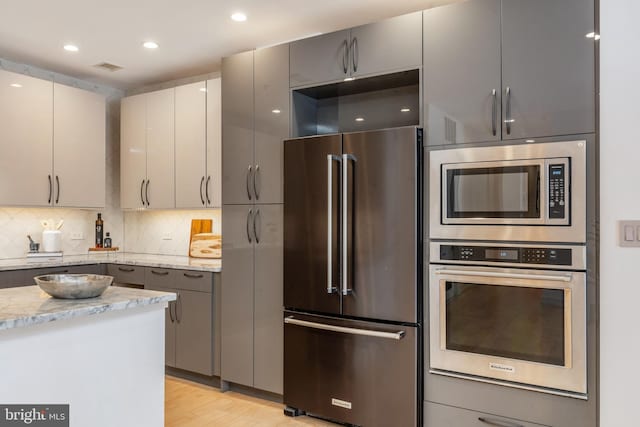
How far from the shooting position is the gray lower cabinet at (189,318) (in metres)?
3.51

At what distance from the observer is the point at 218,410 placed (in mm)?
3119

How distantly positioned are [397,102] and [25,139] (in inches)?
120

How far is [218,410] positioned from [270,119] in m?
2.03

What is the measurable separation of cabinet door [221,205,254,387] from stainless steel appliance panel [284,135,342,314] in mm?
378

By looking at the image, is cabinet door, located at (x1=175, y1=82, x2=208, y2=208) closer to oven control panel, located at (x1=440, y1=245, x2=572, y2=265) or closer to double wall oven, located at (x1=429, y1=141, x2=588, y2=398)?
double wall oven, located at (x1=429, y1=141, x2=588, y2=398)

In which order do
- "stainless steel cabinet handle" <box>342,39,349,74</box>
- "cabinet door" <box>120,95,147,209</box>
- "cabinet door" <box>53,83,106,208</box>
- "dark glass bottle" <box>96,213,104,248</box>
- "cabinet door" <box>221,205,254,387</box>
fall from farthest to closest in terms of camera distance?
"dark glass bottle" <box>96,213,104,248</box> < "cabinet door" <box>120,95,147,209</box> < "cabinet door" <box>53,83,106,208</box> < "cabinet door" <box>221,205,254,387</box> < "stainless steel cabinet handle" <box>342,39,349,74</box>

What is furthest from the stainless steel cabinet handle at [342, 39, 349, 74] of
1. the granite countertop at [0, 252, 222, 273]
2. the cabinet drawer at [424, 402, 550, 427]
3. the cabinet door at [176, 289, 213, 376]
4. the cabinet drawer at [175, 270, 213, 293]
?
the cabinet drawer at [424, 402, 550, 427]

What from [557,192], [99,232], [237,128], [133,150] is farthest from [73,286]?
[99,232]

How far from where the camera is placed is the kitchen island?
1607 millimetres

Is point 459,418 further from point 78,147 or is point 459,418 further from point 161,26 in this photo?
point 78,147

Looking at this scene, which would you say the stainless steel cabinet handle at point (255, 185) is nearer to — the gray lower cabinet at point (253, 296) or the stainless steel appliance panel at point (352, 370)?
the gray lower cabinet at point (253, 296)

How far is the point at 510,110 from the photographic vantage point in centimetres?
236
